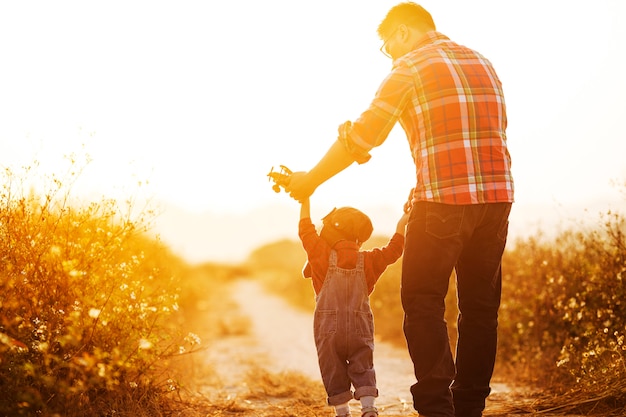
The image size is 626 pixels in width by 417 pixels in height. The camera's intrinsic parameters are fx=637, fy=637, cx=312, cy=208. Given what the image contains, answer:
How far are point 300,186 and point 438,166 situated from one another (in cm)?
76

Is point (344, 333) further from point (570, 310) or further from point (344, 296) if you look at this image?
point (570, 310)

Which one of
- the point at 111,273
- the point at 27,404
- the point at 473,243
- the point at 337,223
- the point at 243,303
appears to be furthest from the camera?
the point at 243,303

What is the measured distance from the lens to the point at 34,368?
3143 millimetres

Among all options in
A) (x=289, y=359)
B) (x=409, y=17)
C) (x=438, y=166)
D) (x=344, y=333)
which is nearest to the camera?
(x=438, y=166)

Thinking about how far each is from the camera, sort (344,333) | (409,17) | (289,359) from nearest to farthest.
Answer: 1. (409,17)
2. (344,333)
3. (289,359)

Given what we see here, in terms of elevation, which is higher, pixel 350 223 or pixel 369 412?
pixel 350 223

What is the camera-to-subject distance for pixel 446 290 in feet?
10.8

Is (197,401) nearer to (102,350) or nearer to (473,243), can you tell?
(102,350)

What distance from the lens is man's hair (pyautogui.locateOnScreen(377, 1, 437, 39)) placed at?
133 inches

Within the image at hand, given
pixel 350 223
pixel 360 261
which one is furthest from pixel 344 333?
pixel 350 223

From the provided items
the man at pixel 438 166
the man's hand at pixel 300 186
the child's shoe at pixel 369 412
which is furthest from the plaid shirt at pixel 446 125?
the child's shoe at pixel 369 412

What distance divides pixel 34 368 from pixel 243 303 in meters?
16.3

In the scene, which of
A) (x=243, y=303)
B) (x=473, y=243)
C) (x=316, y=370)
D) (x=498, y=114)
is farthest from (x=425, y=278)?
(x=243, y=303)

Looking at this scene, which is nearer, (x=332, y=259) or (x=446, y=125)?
(x=446, y=125)
